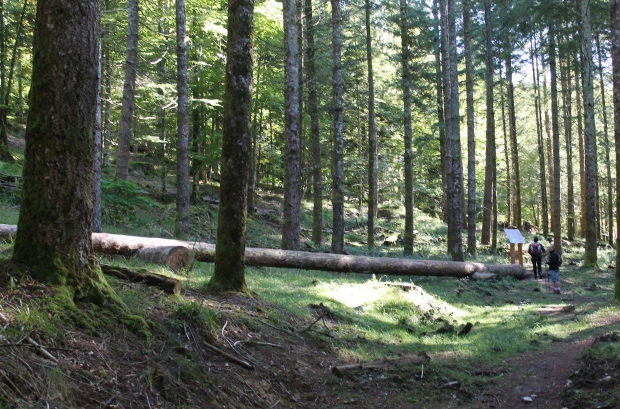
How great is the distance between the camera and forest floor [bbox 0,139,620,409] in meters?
3.74

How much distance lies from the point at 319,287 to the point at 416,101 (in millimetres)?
19717

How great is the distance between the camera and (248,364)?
5492 millimetres

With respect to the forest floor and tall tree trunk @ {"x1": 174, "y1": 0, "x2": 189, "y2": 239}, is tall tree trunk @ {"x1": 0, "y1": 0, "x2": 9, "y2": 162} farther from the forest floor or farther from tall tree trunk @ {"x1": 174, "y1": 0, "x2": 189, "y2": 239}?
the forest floor

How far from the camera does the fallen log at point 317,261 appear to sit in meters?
10.5

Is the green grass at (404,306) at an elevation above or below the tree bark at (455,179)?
below

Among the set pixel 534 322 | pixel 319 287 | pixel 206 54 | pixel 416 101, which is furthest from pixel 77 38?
pixel 416 101

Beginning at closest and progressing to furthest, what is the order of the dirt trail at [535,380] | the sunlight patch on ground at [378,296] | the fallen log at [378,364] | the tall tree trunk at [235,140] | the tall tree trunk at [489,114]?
the dirt trail at [535,380] → the fallen log at [378,364] → the tall tree trunk at [235,140] → the sunlight patch on ground at [378,296] → the tall tree trunk at [489,114]

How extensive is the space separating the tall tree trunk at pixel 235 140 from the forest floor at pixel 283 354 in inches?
30.3

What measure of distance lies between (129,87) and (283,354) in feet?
47.3

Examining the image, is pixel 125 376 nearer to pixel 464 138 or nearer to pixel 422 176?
pixel 422 176

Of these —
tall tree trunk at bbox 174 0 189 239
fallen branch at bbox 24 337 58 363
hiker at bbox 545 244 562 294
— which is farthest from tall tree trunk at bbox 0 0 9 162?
hiker at bbox 545 244 562 294

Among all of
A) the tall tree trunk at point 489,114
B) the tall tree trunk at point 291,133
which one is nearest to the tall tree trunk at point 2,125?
the tall tree trunk at point 291,133

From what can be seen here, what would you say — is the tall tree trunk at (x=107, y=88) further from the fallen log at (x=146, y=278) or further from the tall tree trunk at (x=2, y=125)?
the fallen log at (x=146, y=278)

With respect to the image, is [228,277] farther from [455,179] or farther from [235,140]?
[455,179]
